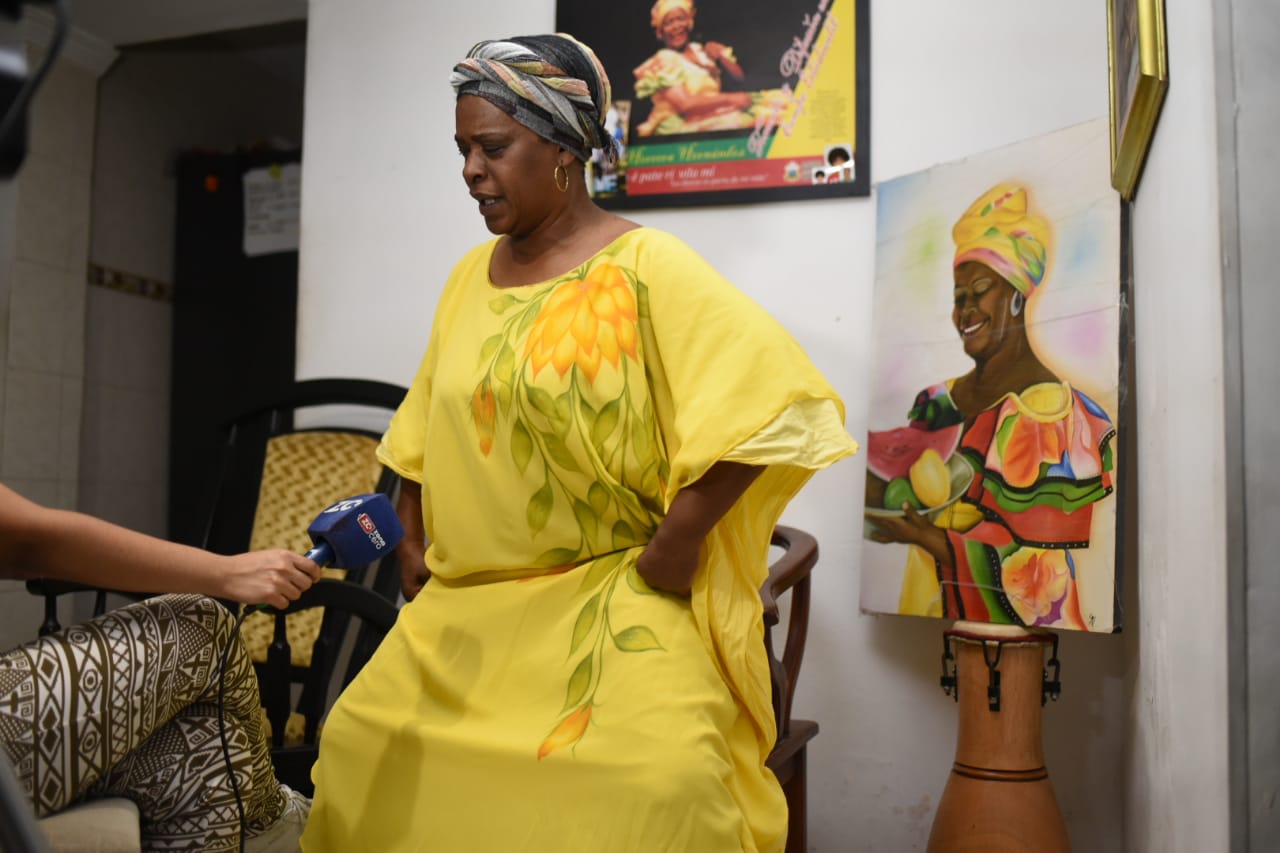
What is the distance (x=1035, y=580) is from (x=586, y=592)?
3.18 feet

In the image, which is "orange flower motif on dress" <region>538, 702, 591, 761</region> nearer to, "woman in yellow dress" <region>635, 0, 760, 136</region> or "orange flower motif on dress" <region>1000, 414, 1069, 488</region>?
"orange flower motif on dress" <region>1000, 414, 1069, 488</region>

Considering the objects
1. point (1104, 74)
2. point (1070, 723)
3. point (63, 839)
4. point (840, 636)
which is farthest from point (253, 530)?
point (1104, 74)

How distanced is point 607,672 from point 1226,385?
0.83 metres

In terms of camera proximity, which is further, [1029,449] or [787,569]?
[1029,449]

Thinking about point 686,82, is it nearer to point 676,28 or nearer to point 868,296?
point 676,28

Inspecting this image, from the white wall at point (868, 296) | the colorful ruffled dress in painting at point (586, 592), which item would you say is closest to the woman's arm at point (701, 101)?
the white wall at point (868, 296)

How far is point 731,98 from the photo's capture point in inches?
106

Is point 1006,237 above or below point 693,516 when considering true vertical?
above

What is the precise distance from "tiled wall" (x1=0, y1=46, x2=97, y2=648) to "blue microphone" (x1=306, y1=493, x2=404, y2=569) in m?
2.80

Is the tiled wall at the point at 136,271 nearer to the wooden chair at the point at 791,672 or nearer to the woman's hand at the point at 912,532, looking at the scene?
the wooden chair at the point at 791,672

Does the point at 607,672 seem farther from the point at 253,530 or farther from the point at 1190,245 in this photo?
the point at 253,530

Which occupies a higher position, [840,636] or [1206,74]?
[1206,74]

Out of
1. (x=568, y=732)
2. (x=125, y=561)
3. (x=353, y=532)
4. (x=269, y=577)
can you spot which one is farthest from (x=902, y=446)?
(x=125, y=561)

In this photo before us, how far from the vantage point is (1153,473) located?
5.92ft
